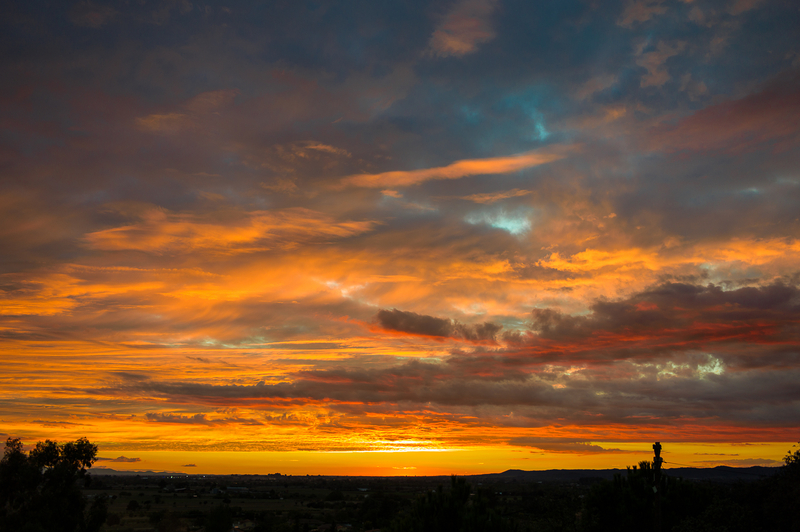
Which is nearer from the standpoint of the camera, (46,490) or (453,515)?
(453,515)

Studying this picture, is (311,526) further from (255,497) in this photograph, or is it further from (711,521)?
(255,497)

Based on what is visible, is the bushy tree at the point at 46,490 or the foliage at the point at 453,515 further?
the bushy tree at the point at 46,490

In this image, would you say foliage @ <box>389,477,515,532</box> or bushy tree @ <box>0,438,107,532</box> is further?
bushy tree @ <box>0,438,107,532</box>

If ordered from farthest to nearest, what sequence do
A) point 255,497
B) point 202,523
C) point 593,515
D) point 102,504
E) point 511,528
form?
point 255,497, point 202,523, point 102,504, point 593,515, point 511,528

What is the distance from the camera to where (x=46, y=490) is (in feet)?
149

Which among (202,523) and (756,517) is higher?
(756,517)

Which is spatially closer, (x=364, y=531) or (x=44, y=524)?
(x=44, y=524)

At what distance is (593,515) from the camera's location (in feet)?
147

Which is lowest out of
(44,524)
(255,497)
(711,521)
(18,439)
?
(255,497)

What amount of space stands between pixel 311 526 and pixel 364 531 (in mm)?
14597

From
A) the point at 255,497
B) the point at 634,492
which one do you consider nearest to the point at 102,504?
the point at 634,492

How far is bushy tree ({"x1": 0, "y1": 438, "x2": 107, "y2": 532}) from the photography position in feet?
142

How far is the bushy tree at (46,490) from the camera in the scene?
142 feet

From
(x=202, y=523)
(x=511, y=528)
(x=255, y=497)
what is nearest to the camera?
(x=511, y=528)
